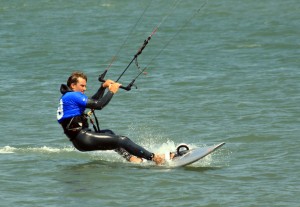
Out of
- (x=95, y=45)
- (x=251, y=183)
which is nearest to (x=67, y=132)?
(x=251, y=183)

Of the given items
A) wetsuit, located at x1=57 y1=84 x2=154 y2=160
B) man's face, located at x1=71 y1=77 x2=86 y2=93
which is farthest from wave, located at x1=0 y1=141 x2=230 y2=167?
man's face, located at x1=71 y1=77 x2=86 y2=93

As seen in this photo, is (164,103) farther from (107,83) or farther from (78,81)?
(78,81)

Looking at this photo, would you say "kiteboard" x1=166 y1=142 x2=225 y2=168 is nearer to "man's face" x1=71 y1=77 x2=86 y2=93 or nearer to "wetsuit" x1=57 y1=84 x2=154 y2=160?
"wetsuit" x1=57 y1=84 x2=154 y2=160

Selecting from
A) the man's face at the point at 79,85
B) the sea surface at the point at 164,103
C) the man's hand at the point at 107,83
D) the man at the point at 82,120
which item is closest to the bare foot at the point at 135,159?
the sea surface at the point at 164,103

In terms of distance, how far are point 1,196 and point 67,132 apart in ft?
5.31

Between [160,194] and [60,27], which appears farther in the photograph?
[60,27]

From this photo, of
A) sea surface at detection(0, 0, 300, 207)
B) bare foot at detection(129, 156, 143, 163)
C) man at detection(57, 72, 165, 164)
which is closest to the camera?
sea surface at detection(0, 0, 300, 207)

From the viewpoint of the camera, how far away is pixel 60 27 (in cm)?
3262

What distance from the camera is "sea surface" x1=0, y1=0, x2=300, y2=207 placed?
998 centimetres

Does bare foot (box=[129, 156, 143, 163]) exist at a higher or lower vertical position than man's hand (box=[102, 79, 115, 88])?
lower

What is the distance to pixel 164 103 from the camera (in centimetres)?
1739

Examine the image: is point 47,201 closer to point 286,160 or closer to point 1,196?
point 1,196

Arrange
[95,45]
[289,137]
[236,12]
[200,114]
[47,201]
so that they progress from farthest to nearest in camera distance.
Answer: [236,12] < [95,45] < [200,114] < [289,137] < [47,201]

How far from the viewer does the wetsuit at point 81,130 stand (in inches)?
422
